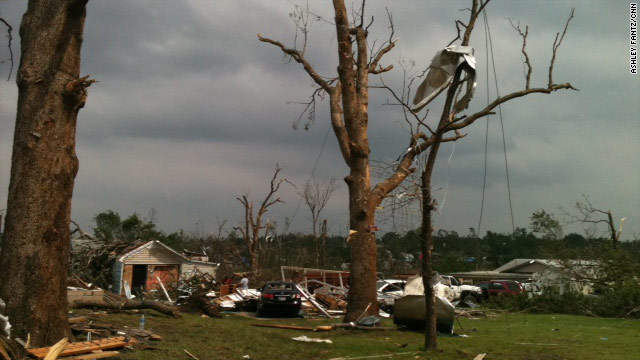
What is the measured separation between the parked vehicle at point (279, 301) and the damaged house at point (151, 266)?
9.15 metres

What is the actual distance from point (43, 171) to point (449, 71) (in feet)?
23.6

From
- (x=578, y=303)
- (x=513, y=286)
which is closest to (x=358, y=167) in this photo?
(x=578, y=303)

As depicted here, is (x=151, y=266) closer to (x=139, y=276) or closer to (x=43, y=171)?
(x=139, y=276)

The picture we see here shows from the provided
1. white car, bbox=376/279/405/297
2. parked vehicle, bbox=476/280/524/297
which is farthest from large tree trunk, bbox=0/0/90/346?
parked vehicle, bbox=476/280/524/297

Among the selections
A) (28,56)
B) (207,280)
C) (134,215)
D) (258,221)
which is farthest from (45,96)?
(134,215)

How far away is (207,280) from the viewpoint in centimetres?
2516

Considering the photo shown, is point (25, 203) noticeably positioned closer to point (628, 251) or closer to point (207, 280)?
point (207, 280)

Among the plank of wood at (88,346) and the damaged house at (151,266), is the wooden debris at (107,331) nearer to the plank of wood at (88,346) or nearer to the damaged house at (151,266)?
the plank of wood at (88,346)

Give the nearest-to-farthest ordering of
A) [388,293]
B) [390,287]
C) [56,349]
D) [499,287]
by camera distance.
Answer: [56,349], [388,293], [390,287], [499,287]

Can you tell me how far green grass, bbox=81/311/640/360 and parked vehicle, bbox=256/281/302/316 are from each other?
6.08 meters

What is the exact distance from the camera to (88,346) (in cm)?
877

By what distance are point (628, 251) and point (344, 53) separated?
1725 centimetres

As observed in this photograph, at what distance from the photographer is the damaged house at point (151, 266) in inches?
1223

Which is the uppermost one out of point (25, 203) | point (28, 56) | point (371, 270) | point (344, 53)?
point (344, 53)
